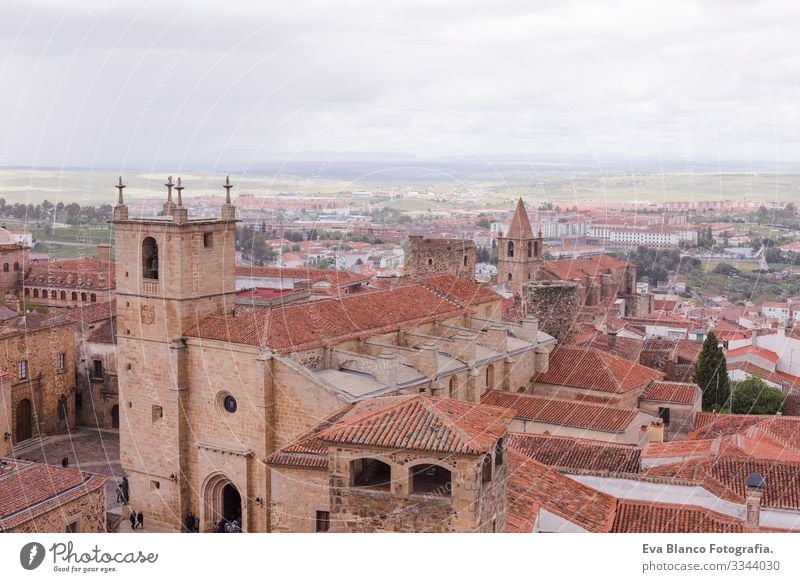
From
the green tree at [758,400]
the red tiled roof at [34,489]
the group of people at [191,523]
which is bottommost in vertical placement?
the group of people at [191,523]

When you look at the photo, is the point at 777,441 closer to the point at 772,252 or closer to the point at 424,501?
the point at 772,252

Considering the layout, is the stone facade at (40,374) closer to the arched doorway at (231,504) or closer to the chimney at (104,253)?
the arched doorway at (231,504)

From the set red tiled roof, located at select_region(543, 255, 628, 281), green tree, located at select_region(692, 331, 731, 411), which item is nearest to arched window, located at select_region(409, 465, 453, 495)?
green tree, located at select_region(692, 331, 731, 411)

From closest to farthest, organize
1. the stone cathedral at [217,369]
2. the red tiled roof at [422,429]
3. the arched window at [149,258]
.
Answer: the red tiled roof at [422,429] → the stone cathedral at [217,369] → the arched window at [149,258]

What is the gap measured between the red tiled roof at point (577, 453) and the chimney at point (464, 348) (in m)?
4.54

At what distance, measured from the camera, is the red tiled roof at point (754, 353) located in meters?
34.5

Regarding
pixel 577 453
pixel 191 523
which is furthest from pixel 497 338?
pixel 191 523

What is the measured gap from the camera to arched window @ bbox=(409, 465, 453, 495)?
35.5ft

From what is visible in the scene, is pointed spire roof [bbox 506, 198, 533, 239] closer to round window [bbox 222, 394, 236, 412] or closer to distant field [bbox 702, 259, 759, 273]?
distant field [bbox 702, 259, 759, 273]

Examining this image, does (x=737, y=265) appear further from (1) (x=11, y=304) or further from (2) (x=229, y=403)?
(1) (x=11, y=304)

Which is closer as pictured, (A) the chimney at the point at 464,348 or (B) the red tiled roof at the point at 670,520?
(B) the red tiled roof at the point at 670,520

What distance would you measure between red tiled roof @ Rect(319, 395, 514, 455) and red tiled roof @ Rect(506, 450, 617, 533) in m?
1.76

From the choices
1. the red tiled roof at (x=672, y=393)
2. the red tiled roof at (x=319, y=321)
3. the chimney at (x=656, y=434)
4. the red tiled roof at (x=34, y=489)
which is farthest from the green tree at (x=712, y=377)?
the red tiled roof at (x=34, y=489)

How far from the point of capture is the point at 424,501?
34.6 ft
